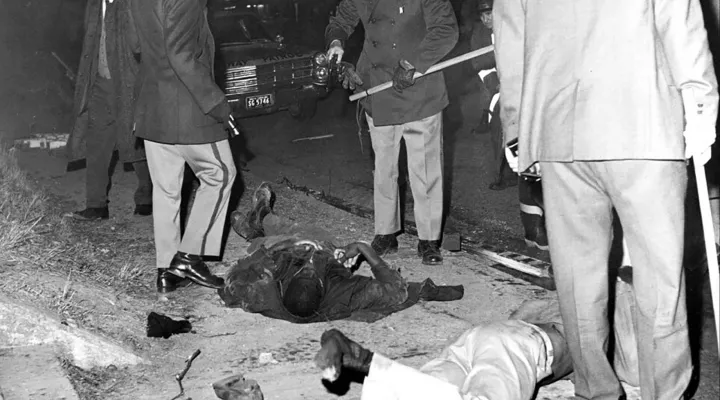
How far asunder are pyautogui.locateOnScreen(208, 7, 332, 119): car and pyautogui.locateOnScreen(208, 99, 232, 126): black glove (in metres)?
6.24

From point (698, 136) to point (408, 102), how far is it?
3.10 metres

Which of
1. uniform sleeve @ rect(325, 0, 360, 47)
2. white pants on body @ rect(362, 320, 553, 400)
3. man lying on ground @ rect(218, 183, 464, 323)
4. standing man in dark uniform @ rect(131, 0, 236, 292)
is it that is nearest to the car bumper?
uniform sleeve @ rect(325, 0, 360, 47)

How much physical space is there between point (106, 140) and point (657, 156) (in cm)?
565

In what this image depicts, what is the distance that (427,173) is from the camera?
262 inches

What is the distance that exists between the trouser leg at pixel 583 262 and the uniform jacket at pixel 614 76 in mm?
169

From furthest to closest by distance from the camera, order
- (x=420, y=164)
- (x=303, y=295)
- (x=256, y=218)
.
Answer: (x=256, y=218), (x=420, y=164), (x=303, y=295)

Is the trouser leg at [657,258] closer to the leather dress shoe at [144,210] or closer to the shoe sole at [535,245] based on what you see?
the shoe sole at [535,245]

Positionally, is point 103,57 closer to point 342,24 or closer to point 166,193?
point 342,24

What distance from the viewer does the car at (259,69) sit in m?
12.6

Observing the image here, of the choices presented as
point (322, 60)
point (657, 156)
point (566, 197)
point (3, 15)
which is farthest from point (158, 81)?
point (3, 15)

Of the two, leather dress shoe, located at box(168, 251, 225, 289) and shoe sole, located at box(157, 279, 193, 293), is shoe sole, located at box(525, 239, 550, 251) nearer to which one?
leather dress shoe, located at box(168, 251, 225, 289)

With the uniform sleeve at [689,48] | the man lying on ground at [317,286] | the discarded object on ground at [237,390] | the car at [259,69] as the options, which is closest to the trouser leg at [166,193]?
the man lying on ground at [317,286]

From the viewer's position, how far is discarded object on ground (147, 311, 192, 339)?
521 centimetres

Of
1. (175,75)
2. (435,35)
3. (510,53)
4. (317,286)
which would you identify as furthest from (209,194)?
(510,53)
